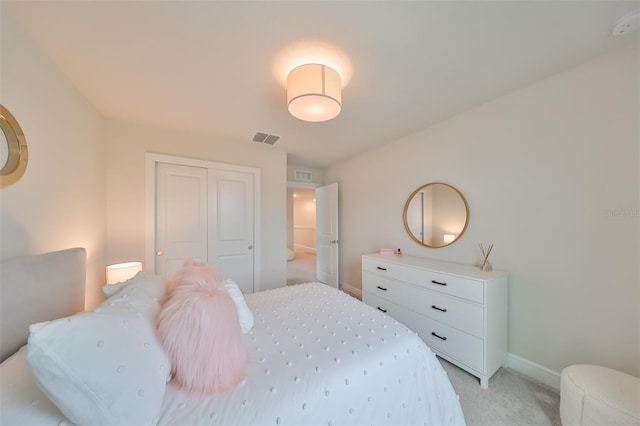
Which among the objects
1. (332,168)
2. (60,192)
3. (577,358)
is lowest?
(577,358)

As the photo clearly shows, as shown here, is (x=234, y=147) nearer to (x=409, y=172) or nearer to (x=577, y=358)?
(x=409, y=172)

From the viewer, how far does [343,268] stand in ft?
12.8

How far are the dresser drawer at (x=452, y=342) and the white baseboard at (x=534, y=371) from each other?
435 mm

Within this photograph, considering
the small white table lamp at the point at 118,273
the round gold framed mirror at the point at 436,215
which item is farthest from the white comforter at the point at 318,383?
the round gold framed mirror at the point at 436,215

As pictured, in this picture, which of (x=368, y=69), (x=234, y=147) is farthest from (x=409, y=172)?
(x=234, y=147)

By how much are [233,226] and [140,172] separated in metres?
1.20

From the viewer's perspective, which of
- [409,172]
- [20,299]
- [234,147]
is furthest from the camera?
[234,147]

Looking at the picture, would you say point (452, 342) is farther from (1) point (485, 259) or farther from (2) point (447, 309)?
(1) point (485, 259)

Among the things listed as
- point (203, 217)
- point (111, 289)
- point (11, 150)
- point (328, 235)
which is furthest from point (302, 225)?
point (11, 150)

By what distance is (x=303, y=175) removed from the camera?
4.15m

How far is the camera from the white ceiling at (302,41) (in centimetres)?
114

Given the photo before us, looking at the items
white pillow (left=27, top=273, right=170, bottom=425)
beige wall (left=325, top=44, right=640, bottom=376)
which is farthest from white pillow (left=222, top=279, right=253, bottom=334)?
beige wall (left=325, top=44, right=640, bottom=376)

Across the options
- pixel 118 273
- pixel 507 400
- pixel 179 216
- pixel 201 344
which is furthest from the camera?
pixel 179 216

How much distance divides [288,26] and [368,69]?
2.06ft
